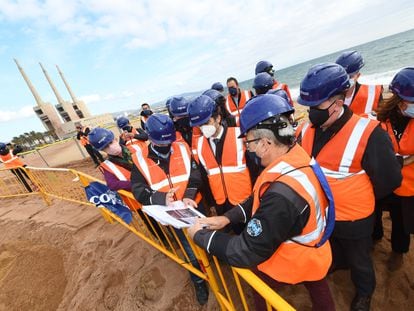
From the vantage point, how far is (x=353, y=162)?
5.57 feet

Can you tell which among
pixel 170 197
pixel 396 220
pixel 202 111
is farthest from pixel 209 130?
pixel 396 220

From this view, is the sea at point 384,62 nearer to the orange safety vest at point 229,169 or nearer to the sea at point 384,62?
the sea at point 384,62

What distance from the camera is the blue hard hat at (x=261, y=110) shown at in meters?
1.37

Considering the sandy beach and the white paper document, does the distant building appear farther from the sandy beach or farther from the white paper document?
the white paper document

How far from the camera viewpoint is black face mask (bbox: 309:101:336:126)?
69.3 inches

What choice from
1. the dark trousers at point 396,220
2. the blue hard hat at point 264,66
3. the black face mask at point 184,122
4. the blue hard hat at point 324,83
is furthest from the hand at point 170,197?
the blue hard hat at point 264,66

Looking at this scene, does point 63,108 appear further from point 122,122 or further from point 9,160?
point 122,122

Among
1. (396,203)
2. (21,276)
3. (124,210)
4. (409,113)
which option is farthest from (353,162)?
(21,276)

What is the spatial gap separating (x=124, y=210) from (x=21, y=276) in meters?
2.76

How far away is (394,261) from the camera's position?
259 centimetres

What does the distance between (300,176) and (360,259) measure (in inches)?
54.8

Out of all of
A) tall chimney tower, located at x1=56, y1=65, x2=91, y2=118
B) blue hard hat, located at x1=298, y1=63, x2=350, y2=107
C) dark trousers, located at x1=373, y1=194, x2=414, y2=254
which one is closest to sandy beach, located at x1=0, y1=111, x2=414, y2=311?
dark trousers, located at x1=373, y1=194, x2=414, y2=254

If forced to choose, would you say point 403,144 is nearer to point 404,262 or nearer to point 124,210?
point 404,262

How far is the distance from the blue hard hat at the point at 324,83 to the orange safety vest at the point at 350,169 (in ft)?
0.90
